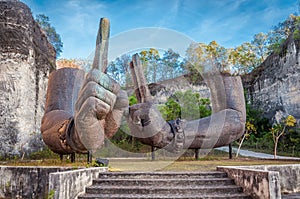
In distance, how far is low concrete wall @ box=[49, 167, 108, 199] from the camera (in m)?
3.25

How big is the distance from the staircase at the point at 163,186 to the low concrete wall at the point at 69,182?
0.42 feet

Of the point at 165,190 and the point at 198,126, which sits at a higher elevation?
the point at 198,126

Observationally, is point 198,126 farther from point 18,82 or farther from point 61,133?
point 18,82

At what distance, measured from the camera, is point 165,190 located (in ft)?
12.7

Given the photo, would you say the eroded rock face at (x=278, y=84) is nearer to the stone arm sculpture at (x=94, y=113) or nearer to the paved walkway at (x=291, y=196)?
the paved walkway at (x=291, y=196)

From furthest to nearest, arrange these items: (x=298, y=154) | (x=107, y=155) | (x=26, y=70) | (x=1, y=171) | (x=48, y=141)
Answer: (x=298, y=154)
(x=26, y=70)
(x=107, y=155)
(x=48, y=141)
(x=1, y=171)

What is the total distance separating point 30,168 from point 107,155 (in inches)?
229

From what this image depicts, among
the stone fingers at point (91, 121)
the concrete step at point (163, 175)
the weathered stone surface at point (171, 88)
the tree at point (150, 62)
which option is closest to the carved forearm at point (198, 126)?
the tree at point (150, 62)

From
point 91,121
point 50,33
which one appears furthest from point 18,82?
point 50,33

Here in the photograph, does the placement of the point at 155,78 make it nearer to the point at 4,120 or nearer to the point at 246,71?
the point at 4,120

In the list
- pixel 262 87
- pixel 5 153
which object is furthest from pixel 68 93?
pixel 262 87

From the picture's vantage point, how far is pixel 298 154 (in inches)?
628

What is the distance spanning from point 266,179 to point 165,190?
1364mm

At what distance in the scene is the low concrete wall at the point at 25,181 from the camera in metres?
4.47
